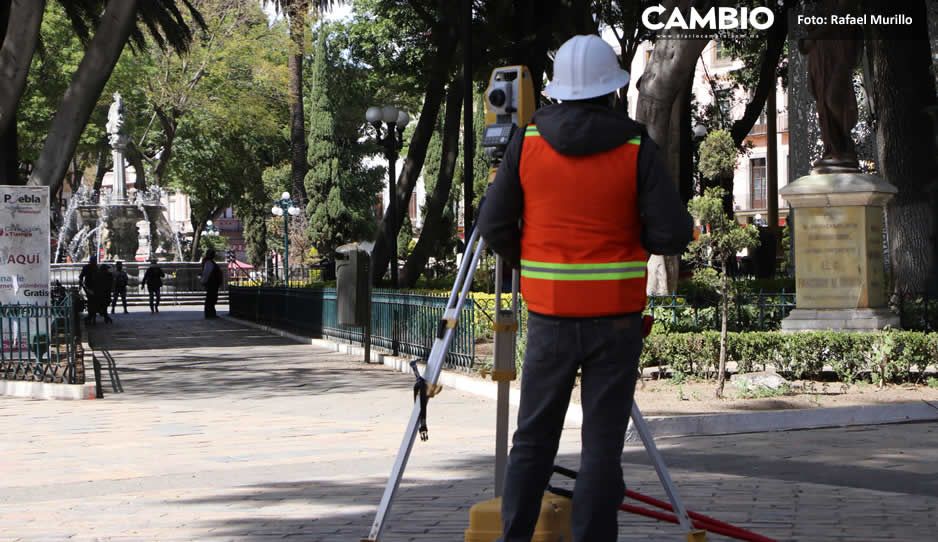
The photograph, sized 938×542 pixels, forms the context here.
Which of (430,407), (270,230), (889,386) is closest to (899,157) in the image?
(889,386)

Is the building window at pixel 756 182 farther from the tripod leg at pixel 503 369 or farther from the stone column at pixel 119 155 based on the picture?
the tripod leg at pixel 503 369

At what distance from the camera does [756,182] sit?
232 feet

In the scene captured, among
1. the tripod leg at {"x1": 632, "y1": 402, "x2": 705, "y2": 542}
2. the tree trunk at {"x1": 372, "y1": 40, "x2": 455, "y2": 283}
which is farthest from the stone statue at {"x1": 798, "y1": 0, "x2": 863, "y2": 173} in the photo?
the tripod leg at {"x1": 632, "y1": 402, "x2": 705, "y2": 542}

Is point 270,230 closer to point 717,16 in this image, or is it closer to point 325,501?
point 717,16

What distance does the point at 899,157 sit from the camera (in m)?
20.4

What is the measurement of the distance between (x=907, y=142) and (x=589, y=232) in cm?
1677

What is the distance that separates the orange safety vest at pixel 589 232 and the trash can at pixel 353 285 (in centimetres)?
A: 1445

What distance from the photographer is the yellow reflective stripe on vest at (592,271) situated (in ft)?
15.6

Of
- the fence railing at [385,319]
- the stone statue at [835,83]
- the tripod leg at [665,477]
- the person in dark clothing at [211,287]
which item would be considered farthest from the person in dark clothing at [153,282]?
the tripod leg at [665,477]

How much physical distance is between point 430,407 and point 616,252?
8.74m

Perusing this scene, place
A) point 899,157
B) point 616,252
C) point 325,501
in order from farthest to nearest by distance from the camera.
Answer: point 899,157
point 325,501
point 616,252

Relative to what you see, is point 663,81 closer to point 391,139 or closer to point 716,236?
point 716,236

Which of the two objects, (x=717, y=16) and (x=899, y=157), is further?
(x=717, y=16)
